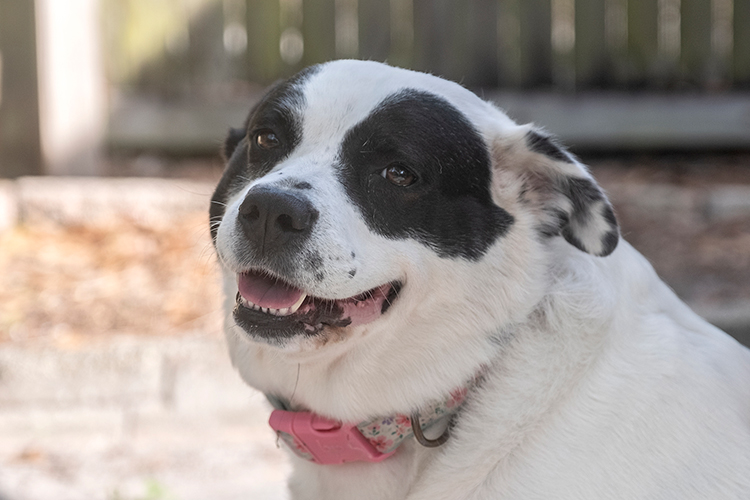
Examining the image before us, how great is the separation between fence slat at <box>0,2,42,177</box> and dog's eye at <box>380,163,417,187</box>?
12.3ft

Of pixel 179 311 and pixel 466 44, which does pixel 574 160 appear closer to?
pixel 179 311

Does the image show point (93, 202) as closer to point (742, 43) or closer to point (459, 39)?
point (459, 39)

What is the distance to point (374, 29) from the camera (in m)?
6.30

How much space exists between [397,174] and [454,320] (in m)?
0.42

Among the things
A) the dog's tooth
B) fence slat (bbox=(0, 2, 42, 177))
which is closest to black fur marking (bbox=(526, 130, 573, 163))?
the dog's tooth

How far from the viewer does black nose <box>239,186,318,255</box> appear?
6.33 feet

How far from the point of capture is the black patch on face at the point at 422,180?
2.15 meters

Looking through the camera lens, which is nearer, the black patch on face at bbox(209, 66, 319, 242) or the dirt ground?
the black patch on face at bbox(209, 66, 319, 242)

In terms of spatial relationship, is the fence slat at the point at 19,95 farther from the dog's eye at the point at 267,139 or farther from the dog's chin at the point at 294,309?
the dog's chin at the point at 294,309

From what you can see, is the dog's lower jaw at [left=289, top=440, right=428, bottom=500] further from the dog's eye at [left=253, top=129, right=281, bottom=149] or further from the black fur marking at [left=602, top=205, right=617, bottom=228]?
the dog's eye at [left=253, top=129, right=281, bottom=149]

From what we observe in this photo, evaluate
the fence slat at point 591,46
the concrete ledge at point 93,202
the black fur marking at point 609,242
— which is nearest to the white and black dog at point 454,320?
the black fur marking at point 609,242

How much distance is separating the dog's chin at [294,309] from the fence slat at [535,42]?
4.59m

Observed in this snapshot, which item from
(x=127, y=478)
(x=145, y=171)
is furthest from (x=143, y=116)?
(x=127, y=478)

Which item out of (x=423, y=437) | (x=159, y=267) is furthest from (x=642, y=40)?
(x=423, y=437)
